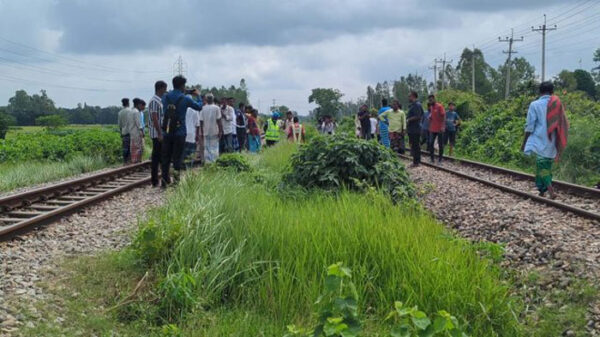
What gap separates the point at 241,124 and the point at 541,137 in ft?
36.0

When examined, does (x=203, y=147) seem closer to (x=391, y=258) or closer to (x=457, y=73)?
(x=391, y=258)

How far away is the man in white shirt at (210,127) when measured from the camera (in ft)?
43.7

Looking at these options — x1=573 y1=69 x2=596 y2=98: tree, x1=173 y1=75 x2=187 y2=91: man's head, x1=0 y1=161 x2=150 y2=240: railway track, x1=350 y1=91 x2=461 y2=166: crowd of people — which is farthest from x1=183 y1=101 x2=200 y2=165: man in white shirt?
x1=573 y1=69 x2=596 y2=98: tree

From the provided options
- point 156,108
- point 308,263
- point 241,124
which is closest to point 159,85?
point 156,108

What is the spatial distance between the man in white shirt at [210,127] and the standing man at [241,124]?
3537 millimetres

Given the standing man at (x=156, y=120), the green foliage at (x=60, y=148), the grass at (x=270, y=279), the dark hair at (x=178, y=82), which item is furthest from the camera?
the green foliage at (x=60, y=148)

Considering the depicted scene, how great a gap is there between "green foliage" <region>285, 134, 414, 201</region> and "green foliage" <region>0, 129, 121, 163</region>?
30.0 feet

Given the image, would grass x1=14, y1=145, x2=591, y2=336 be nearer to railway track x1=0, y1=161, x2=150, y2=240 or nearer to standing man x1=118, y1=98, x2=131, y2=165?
railway track x1=0, y1=161, x2=150, y2=240

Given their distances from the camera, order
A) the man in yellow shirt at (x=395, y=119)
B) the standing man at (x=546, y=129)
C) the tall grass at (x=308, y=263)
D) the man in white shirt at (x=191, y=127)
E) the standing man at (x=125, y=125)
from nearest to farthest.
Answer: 1. the tall grass at (x=308, y=263)
2. the standing man at (x=546, y=129)
3. the man in white shirt at (x=191, y=127)
4. the standing man at (x=125, y=125)
5. the man in yellow shirt at (x=395, y=119)

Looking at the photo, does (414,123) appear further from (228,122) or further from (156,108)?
(156,108)

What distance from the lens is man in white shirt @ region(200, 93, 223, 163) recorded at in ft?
43.7

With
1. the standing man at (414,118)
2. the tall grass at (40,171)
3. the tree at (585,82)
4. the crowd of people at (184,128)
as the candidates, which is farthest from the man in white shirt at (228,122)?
the tree at (585,82)

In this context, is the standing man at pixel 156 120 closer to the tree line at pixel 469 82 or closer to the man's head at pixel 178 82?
the man's head at pixel 178 82

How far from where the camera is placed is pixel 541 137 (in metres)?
8.32
